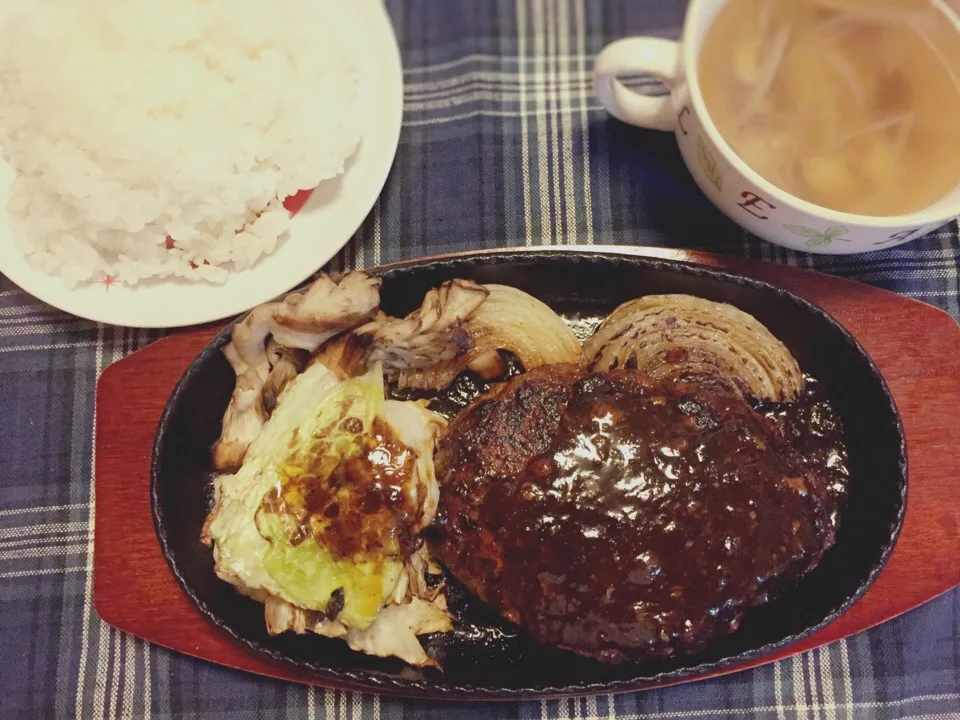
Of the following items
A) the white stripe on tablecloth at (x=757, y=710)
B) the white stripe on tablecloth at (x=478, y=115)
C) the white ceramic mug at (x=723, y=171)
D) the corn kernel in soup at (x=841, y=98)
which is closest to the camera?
the white ceramic mug at (x=723, y=171)

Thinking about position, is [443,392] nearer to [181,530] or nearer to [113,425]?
[181,530]

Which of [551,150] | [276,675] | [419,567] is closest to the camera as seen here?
[419,567]

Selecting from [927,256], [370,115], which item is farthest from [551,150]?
[927,256]

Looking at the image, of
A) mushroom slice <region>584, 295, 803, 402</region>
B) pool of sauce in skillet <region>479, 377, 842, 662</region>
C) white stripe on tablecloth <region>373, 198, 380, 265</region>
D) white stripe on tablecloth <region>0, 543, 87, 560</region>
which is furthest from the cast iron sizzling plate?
white stripe on tablecloth <region>0, 543, 87, 560</region>

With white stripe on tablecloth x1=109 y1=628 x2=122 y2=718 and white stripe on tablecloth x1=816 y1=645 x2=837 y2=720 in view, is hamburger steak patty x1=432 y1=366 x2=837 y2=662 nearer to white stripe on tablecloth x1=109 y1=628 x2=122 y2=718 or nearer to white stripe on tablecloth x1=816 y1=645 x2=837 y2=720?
white stripe on tablecloth x1=816 y1=645 x2=837 y2=720

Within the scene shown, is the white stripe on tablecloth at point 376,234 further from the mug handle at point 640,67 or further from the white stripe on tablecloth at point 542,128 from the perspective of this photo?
the mug handle at point 640,67

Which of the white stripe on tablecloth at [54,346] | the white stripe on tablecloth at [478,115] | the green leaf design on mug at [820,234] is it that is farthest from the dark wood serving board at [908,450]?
the white stripe on tablecloth at [478,115]

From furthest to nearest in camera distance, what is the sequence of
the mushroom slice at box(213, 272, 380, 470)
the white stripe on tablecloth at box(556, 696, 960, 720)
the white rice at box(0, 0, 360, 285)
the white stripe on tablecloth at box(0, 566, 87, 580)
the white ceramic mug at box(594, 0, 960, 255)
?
the white stripe on tablecloth at box(0, 566, 87, 580) < the white stripe on tablecloth at box(556, 696, 960, 720) < the white rice at box(0, 0, 360, 285) < the mushroom slice at box(213, 272, 380, 470) < the white ceramic mug at box(594, 0, 960, 255)
